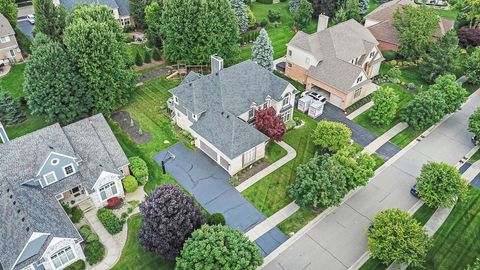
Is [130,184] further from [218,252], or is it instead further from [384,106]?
[384,106]

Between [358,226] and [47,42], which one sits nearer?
[358,226]

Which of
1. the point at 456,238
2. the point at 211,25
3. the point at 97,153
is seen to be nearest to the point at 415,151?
the point at 456,238

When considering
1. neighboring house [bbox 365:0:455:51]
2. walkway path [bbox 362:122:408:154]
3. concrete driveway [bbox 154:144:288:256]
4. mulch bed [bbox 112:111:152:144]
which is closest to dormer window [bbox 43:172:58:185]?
concrete driveway [bbox 154:144:288:256]

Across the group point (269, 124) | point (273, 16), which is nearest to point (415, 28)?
point (273, 16)

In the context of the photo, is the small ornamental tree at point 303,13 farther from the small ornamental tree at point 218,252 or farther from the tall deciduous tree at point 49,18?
the small ornamental tree at point 218,252

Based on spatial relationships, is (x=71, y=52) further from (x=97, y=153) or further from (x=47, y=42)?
(x=97, y=153)
